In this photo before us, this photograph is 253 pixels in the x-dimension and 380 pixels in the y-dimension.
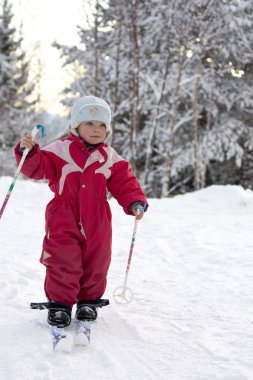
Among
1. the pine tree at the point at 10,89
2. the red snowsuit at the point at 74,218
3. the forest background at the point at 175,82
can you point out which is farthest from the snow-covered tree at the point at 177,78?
the red snowsuit at the point at 74,218

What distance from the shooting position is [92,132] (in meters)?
3.13

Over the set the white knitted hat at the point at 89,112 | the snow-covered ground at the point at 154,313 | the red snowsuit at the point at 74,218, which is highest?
the white knitted hat at the point at 89,112

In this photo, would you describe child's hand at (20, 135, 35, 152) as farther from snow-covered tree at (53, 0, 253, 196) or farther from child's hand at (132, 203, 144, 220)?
snow-covered tree at (53, 0, 253, 196)

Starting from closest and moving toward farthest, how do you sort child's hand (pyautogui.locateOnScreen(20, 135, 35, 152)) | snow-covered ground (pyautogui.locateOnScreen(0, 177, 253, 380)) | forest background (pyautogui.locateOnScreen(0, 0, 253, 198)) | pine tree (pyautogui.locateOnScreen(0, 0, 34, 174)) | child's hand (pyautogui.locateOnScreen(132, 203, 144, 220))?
snow-covered ground (pyautogui.locateOnScreen(0, 177, 253, 380)) → child's hand (pyautogui.locateOnScreen(20, 135, 35, 152)) → child's hand (pyautogui.locateOnScreen(132, 203, 144, 220)) → forest background (pyautogui.locateOnScreen(0, 0, 253, 198)) → pine tree (pyautogui.locateOnScreen(0, 0, 34, 174))

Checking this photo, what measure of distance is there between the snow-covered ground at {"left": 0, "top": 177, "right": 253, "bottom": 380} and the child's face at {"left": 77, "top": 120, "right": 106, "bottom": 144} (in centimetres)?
123

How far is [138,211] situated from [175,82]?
14232 millimetres

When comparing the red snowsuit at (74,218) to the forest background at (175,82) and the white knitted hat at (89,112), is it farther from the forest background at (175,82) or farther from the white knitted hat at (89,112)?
the forest background at (175,82)

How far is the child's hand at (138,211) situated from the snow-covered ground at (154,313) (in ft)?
2.35

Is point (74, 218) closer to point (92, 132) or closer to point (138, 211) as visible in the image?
point (138, 211)

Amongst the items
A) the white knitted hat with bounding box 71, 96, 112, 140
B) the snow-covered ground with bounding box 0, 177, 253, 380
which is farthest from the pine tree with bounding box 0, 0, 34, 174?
the white knitted hat with bounding box 71, 96, 112, 140

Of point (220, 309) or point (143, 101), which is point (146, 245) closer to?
point (220, 309)

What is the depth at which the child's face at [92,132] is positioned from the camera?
3137mm

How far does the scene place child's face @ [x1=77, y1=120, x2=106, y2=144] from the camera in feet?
10.3

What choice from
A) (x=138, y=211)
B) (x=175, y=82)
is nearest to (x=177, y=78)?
(x=175, y=82)
